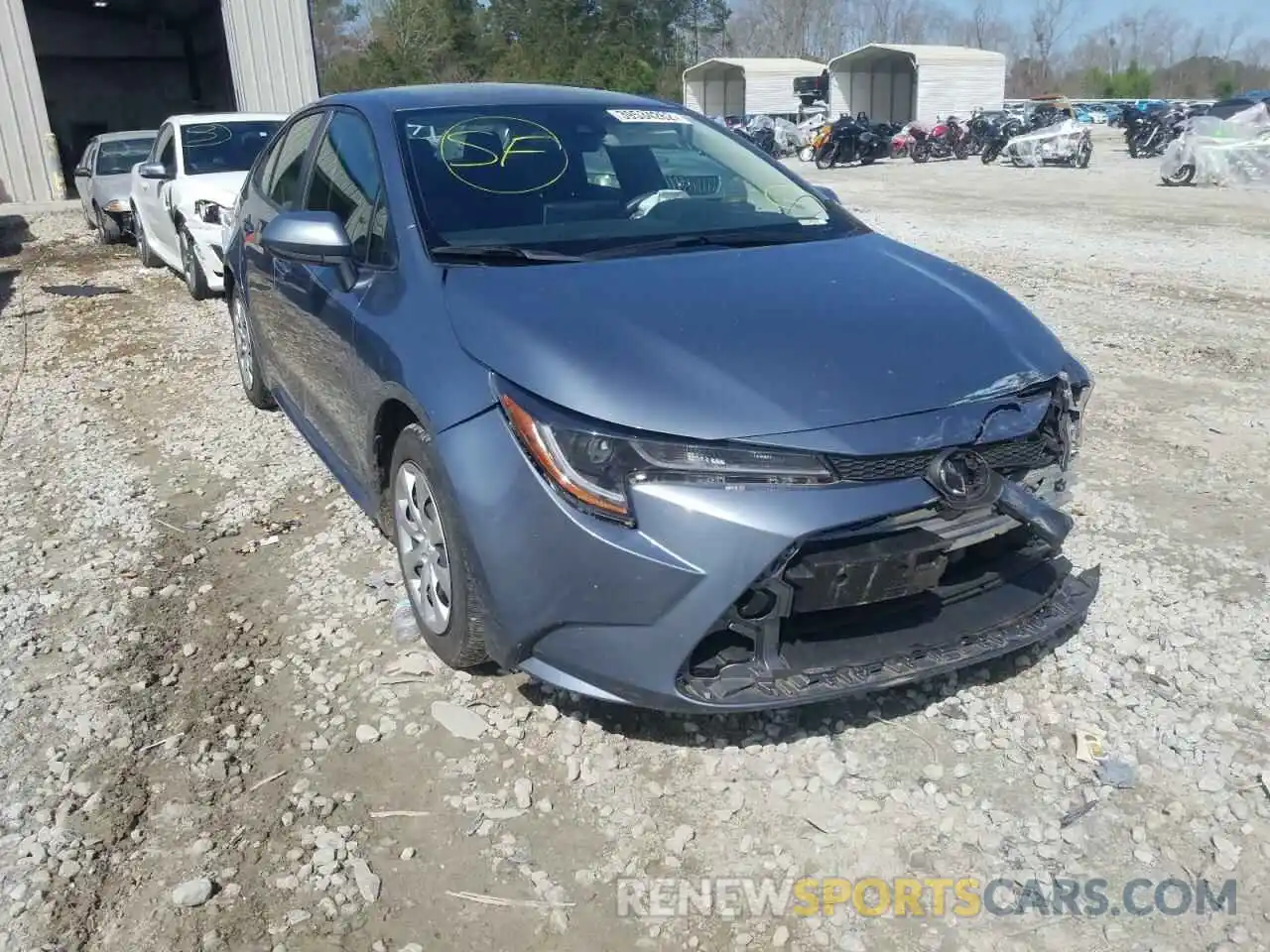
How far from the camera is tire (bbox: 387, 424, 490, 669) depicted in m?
2.67

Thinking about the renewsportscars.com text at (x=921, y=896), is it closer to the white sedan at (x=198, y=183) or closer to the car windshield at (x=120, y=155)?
the white sedan at (x=198, y=183)

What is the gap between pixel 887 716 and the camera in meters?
2.83

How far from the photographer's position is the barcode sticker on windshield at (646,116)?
151 inches

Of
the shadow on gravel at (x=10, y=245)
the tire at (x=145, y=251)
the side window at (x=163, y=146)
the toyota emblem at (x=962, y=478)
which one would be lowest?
the shadow on gravel at (x=10, y=245)

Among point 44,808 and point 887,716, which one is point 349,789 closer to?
point 44,808

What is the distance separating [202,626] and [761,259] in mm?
2181

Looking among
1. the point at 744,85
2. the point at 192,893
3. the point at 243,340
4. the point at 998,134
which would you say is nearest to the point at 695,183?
the point at 192,893

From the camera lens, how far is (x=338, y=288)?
3391mm

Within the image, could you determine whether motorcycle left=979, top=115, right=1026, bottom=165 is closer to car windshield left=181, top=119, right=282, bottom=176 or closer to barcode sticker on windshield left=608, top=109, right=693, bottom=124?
car windshield left=181, top=119, right=282, bottom=176

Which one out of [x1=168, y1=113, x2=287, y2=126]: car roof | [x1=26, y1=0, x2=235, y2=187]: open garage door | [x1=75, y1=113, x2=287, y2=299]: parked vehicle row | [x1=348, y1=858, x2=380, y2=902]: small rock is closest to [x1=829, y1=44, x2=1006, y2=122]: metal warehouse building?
[x1=26, y1=0, x2=235, y2=187]: open garage door

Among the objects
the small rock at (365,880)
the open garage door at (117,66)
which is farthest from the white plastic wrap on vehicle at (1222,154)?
the open garage door at (117,66)

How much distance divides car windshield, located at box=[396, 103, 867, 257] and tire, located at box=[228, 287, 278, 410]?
2180mm

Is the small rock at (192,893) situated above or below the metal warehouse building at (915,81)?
below

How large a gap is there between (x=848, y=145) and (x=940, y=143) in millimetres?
3876
